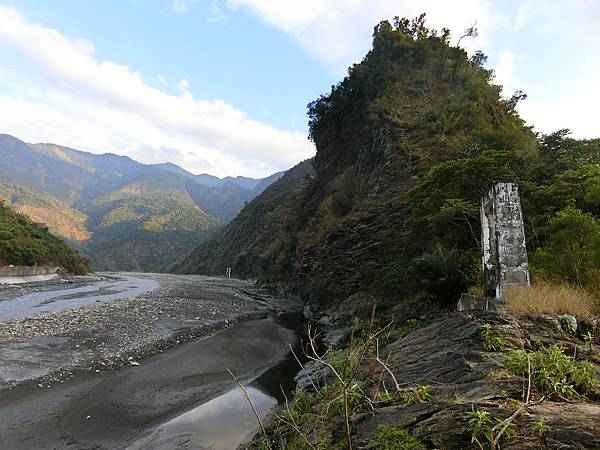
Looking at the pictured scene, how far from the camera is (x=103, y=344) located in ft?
55.5

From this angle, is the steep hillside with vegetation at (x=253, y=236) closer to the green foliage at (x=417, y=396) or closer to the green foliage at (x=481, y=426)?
the green foliage at (x=417, y=396)

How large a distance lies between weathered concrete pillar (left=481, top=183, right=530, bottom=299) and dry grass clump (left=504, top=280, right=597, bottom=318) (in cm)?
119

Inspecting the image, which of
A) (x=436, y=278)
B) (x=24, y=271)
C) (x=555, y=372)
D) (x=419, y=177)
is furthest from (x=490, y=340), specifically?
(x=24, y=271)

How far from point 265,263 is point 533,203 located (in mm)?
61486

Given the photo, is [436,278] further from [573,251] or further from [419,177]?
[419,177]

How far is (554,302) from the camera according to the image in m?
7.23

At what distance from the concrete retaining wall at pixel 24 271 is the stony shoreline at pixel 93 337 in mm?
30395

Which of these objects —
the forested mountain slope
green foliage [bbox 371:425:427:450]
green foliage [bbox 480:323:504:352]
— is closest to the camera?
green foliage [bbox 371:425:427:450]

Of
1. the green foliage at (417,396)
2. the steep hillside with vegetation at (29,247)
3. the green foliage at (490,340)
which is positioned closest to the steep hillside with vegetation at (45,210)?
the steep hillside with vegetation at (29,247)

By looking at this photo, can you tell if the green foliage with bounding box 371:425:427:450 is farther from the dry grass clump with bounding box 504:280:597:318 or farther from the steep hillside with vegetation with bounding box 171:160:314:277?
the steep hillside with vegetation with bounding box 171:160:314:277

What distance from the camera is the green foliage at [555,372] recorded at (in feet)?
14.8

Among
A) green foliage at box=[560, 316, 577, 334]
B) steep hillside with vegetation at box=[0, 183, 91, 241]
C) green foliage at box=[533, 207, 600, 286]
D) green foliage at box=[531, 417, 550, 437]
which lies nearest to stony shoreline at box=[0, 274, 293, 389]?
green foliage at box=[531, 417, 550, 437]

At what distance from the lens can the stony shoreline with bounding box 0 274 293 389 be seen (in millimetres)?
13367

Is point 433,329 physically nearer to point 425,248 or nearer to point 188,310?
point 425,248
